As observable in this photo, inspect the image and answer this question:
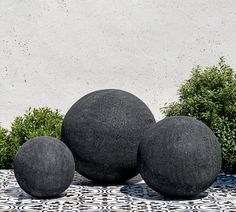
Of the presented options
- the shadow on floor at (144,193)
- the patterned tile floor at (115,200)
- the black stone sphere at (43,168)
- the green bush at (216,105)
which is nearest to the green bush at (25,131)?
the patterned tile floor at (115,200)

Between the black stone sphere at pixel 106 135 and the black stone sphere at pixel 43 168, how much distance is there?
0.90 metres

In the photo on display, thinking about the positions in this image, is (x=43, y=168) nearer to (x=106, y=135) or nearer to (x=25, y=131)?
(x=106, y=135)

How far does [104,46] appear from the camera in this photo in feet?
102

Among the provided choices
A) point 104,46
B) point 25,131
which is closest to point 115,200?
point 25,131

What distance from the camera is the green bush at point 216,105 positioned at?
1478 centimetres

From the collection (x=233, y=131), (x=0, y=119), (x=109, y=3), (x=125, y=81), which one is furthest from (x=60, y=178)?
(x=109, y=3)

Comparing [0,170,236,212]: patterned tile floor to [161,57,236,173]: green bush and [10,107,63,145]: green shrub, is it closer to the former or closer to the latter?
[161,57,236,173]: green bush

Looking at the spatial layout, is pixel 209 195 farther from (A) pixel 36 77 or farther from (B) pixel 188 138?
(A) pixel 36 77

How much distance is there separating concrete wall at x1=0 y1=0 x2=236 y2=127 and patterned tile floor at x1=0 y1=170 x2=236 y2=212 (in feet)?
46.2

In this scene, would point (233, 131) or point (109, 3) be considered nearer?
point (233, 131)

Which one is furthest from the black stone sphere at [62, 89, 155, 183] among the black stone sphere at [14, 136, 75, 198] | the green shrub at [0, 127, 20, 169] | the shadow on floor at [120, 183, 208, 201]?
the green shrub at [0, 127, 20, 169]

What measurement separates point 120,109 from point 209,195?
2592 mm

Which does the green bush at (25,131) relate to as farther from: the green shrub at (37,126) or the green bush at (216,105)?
the green bush at (216,105)

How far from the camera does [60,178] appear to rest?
39.3 feet
